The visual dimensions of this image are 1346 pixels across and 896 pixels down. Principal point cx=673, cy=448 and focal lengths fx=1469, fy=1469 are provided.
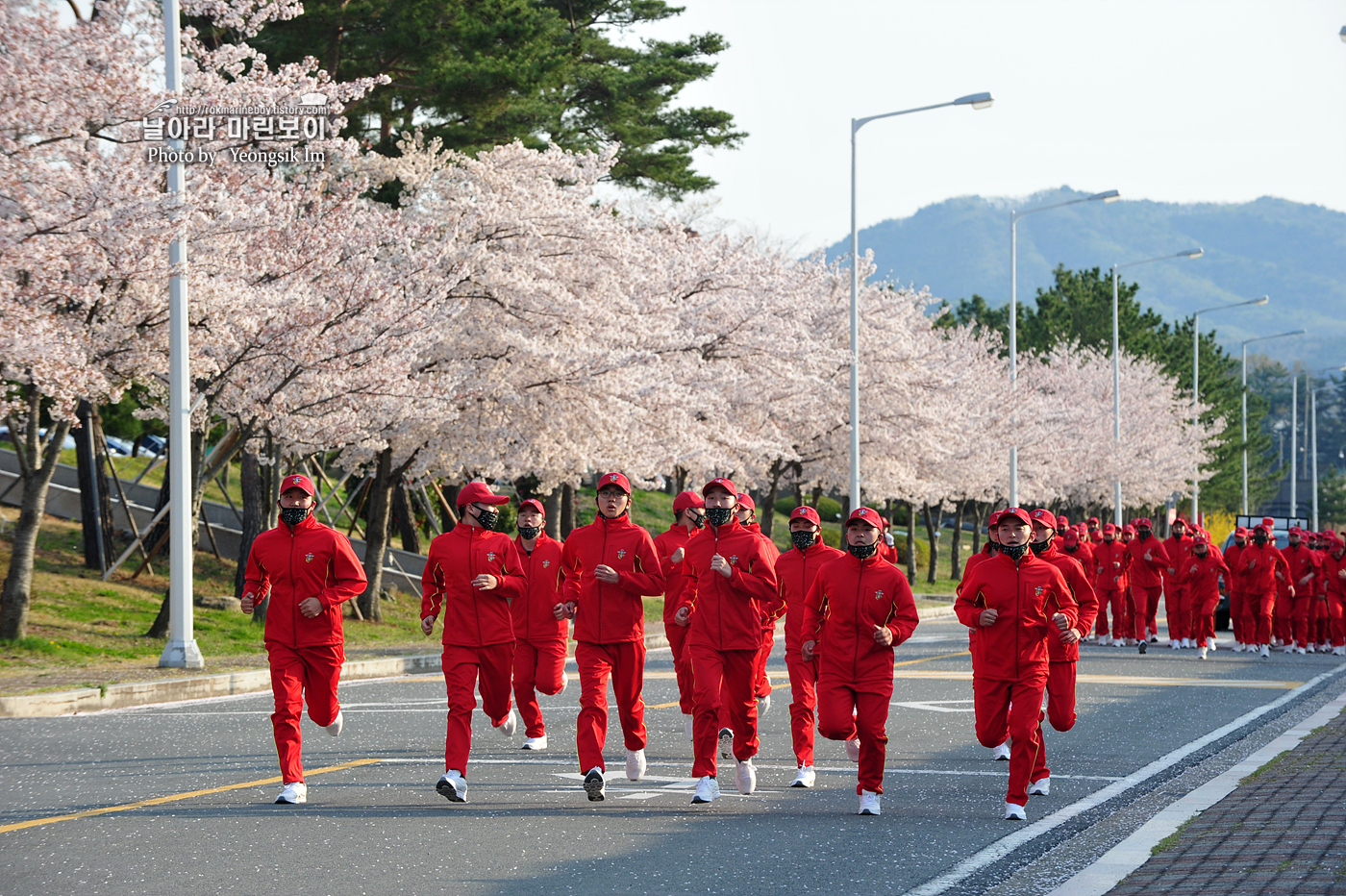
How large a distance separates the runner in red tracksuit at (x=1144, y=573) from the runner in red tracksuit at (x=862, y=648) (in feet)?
48.3

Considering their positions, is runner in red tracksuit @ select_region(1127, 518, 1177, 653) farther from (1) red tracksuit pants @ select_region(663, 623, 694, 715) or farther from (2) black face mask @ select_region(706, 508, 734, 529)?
Answer: (2) black face mask @ select_region(706, 508, 734, 529)

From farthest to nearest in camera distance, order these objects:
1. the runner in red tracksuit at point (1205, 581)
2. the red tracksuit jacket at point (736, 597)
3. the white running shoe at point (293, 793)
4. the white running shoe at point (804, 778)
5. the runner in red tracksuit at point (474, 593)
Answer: the runner in red tracksuit at point (1205, 581)
the white running shoe at point (804, 778)
the red tracksuit jacket at point (736, 597)
the runner in red tracksuit at point (474, 593)
the white running shoe at point (293, 793)

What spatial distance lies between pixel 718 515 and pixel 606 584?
0.85 meters

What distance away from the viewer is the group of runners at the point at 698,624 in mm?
8633

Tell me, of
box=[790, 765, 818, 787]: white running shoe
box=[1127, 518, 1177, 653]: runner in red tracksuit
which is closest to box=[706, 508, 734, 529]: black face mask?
box=[790, 765, 818, 787]: white running shoe

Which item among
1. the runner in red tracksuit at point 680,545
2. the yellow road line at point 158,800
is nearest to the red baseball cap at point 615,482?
the runner in red tracksuit at point 680,545

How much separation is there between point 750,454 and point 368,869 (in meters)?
25.1

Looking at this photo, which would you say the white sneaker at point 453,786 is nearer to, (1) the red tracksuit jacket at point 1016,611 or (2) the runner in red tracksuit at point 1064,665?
(1) the red tracksuit jacket at point 1016,611

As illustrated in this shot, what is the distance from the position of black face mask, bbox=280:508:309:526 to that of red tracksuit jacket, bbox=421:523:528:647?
0.86 meters

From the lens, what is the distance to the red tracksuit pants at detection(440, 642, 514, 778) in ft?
28.7

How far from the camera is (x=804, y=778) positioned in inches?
384

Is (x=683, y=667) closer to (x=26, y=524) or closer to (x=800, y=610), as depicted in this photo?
(x=800, y=610)

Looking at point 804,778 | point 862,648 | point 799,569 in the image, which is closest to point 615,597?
point 862,648

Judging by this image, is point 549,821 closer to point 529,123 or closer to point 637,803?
point 637,803
